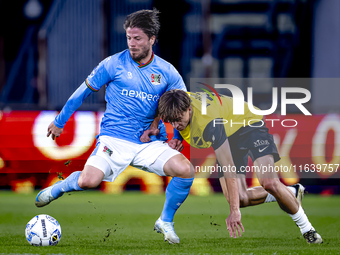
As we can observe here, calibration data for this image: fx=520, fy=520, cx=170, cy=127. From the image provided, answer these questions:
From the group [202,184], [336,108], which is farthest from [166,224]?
[336,108]

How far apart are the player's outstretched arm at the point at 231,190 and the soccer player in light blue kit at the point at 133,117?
435 mm

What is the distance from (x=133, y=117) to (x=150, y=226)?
50.2 inches

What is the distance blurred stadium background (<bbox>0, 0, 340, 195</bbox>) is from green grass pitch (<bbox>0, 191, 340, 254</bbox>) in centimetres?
46

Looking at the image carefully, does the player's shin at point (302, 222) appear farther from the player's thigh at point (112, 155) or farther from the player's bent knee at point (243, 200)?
the player's thigh at point (112, 155)

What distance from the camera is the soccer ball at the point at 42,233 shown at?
13.9ft

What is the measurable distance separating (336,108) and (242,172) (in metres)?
3.37

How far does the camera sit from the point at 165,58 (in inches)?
350

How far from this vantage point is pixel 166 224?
180 inches

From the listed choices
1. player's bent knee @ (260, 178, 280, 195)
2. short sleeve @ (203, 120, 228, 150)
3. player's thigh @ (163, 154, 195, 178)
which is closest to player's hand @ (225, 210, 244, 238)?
player's bent knee @ (260, 178, 280, 195)

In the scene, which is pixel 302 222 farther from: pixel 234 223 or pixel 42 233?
pixel 42 233

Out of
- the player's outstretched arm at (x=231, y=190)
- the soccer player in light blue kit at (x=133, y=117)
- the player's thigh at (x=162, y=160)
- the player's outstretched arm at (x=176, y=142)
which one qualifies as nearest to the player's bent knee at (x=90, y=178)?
the soccer player in light blue kit at (x=133, y=117)

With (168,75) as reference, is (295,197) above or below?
below

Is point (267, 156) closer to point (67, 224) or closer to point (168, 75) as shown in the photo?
point (168, 75)

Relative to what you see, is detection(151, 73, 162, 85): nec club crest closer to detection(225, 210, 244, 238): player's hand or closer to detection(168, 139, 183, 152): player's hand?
detection(168, 139, 183, 152): player's hand
